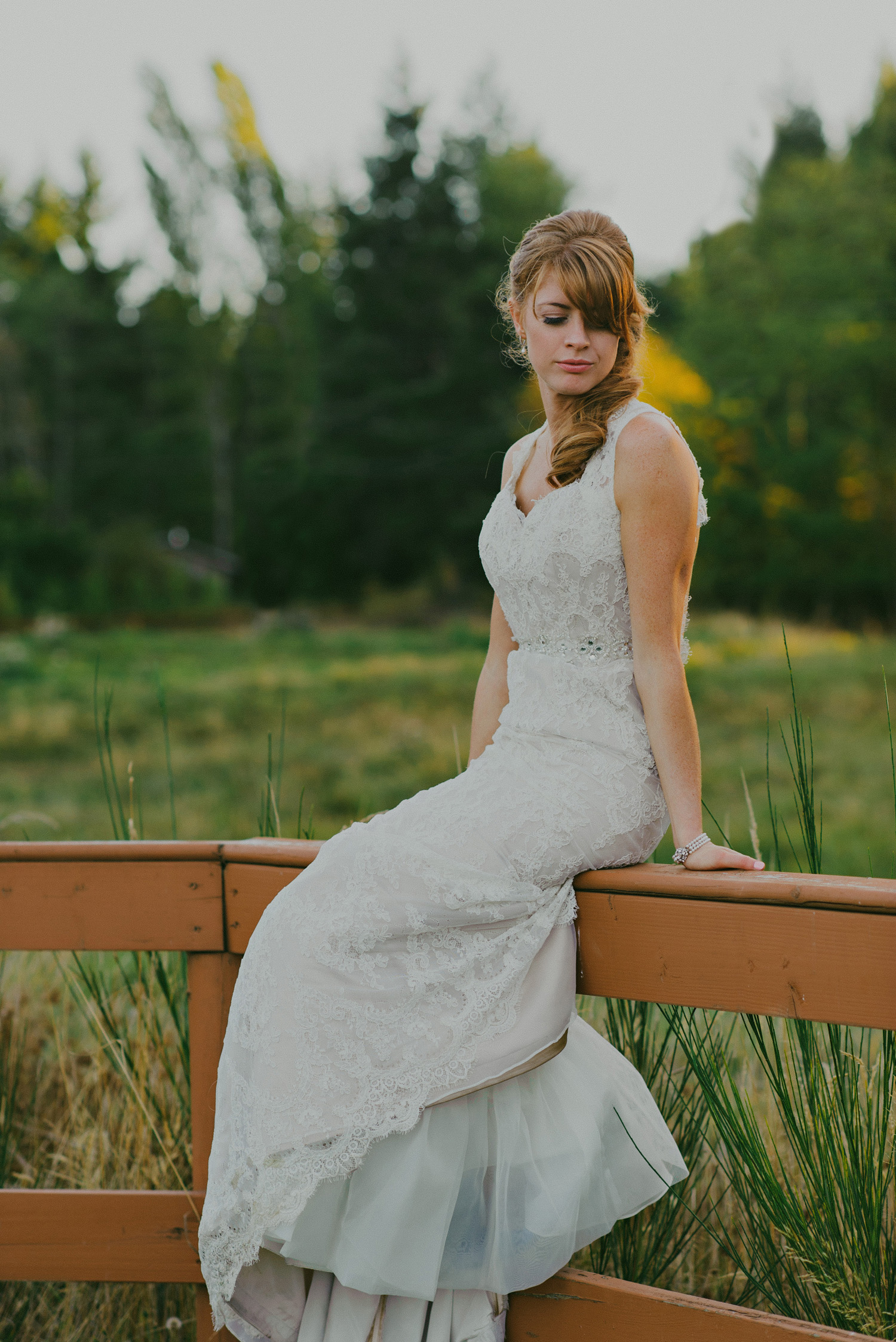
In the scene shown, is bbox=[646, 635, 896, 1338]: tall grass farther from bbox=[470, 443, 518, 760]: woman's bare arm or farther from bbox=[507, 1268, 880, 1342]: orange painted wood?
bbox=[470, 443, 518, 760]: woman's bare arm

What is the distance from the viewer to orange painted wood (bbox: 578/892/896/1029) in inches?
59.1

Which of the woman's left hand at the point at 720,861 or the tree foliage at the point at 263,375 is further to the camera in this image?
the tree foliage at the point at 263,375

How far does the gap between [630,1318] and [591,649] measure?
102 cm

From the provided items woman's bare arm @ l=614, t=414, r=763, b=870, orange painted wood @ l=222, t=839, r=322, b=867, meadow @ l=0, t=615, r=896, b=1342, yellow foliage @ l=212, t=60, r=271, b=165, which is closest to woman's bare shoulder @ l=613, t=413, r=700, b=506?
woman's bare arm @ l=614, t=414, r=763, b=870

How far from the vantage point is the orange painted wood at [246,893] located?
6.41 feet

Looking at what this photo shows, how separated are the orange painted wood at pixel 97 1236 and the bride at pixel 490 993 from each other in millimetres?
258

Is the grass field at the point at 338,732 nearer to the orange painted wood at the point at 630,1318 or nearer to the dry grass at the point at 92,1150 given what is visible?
the dry grass at the point at 92,1150

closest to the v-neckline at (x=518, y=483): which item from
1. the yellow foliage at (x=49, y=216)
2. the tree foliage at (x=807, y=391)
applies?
the tree foliage at (x=807, y=391)

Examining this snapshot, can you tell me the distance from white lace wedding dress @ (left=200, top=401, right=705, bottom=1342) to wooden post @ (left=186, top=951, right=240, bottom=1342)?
173mm

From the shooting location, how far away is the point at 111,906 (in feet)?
6.66

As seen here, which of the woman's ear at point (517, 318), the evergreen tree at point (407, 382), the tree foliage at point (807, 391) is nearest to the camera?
the woman's ear at point (517, 318)

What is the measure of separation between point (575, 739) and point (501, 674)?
32cm

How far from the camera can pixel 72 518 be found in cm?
3844

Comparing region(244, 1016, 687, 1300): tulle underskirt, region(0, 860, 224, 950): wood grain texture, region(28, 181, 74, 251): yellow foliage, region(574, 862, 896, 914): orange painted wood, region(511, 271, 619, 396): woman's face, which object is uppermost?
region(28, 181, 74, 251): yellow foliage
